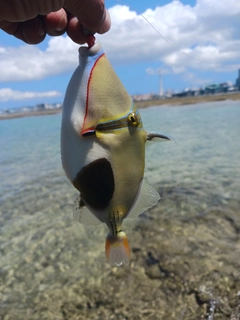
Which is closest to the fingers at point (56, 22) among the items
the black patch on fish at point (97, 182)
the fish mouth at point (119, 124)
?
the fish mouth at point (119, 124)

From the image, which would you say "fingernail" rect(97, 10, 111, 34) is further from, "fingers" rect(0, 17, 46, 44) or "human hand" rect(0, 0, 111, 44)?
"fingers" rect(0, 17, 46, 44)

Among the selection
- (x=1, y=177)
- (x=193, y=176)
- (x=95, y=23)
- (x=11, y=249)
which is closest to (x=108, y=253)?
(x=95, y=23)

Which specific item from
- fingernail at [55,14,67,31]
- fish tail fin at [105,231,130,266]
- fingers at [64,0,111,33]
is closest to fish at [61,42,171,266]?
fish tail fin at [105,231,130,266]

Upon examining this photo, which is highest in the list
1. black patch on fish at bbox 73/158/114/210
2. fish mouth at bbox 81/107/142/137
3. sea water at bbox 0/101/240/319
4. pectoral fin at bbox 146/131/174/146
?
fish mouth at bbox 81/107/142/137

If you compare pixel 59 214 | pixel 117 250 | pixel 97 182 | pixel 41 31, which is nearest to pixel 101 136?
pixel 97 182

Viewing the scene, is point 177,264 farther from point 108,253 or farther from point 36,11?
point 36,11

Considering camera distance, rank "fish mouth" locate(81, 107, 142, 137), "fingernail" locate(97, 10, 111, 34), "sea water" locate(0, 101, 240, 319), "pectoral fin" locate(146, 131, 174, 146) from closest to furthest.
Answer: "fish mouth" locate(81, 107, 142, 137)
"pectoral fin" locate(146, 131, 174, 146)
"fingernail" locate(97, 10, 111, 34)
"sea water" locate(0, 101, 240, 319)

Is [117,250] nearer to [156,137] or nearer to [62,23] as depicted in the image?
[156,137]
